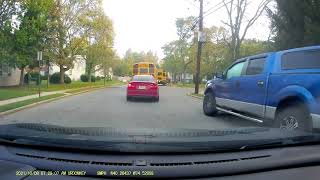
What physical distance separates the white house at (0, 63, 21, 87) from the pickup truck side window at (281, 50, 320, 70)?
3443 centimetres

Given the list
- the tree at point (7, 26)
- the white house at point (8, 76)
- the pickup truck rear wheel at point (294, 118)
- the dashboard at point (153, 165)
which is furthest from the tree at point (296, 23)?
the white house at point (8, 76)

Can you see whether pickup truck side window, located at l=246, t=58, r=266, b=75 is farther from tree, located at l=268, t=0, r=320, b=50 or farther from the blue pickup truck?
tree, located at l=268, t=0, r=320, b=50

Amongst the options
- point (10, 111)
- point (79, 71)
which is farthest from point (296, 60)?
point (79, 71)

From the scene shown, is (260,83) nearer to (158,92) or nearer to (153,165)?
(153,165)

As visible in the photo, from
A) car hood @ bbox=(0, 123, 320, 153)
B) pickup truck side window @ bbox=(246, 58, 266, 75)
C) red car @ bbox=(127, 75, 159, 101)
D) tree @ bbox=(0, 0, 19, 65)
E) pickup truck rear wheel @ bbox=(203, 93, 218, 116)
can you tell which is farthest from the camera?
tree @ bbox=(0, 0, 19, 65)

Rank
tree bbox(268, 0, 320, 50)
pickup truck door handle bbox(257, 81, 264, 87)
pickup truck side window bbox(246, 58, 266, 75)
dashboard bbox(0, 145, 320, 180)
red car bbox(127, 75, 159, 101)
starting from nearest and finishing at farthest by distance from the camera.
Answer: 1. dashboard bbox(0, 145, 320, 180)
2. pickup truck door handle bbox(257, 81, 264, 87)
3. pickup truck side window bbox(246, 58, 266, 75)
4. tree bbox(268, 0, 320, 50)
5. red car bbox(127, 75, 159, 101)

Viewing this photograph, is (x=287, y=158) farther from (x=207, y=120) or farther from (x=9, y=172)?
(x=207, y=120)

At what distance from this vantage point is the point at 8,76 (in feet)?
147

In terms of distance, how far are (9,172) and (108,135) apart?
3.10ft

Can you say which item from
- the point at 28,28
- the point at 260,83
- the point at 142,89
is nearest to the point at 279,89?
the point at 260,83

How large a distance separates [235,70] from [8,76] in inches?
1389

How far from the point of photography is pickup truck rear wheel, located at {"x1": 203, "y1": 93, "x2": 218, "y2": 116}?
15.4 meters

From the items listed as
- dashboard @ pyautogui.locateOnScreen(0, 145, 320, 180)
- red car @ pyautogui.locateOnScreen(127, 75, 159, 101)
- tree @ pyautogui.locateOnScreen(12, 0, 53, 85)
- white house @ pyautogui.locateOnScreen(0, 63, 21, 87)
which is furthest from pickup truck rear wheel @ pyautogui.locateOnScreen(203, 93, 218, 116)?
white house @ pyautogui.locateOnScreen(0, 63, 21, 87)

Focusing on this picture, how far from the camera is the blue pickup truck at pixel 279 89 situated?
350 inches
